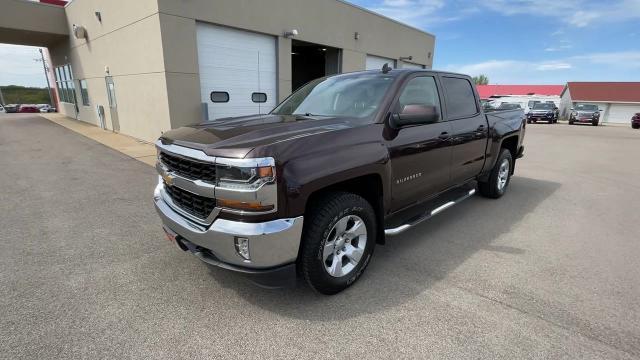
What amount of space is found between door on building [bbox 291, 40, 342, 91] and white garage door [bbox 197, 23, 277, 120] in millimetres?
4015

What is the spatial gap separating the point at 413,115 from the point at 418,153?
58cm

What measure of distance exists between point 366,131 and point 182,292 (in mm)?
2094

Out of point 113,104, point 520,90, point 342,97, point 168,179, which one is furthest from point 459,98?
point 520,90

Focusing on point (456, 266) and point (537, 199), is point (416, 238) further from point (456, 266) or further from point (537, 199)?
point (537, 199)

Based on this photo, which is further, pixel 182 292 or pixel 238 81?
A: pixel 238 81

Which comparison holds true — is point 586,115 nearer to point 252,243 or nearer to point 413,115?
point 413,115

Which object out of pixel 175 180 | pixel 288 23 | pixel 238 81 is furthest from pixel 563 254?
pixel 288 23

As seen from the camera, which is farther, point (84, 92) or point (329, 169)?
point (84, 92)

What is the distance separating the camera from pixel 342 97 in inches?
141

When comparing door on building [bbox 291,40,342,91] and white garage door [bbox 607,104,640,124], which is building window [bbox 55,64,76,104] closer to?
door on building [bbox 291,40,342,91]

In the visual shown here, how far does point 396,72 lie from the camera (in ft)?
11.4

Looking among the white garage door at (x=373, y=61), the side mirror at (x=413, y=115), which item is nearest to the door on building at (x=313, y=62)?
the white garage door at (x=373, y=61)

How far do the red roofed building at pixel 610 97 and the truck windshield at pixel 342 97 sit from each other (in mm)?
50129

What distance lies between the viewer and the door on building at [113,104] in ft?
41.8
